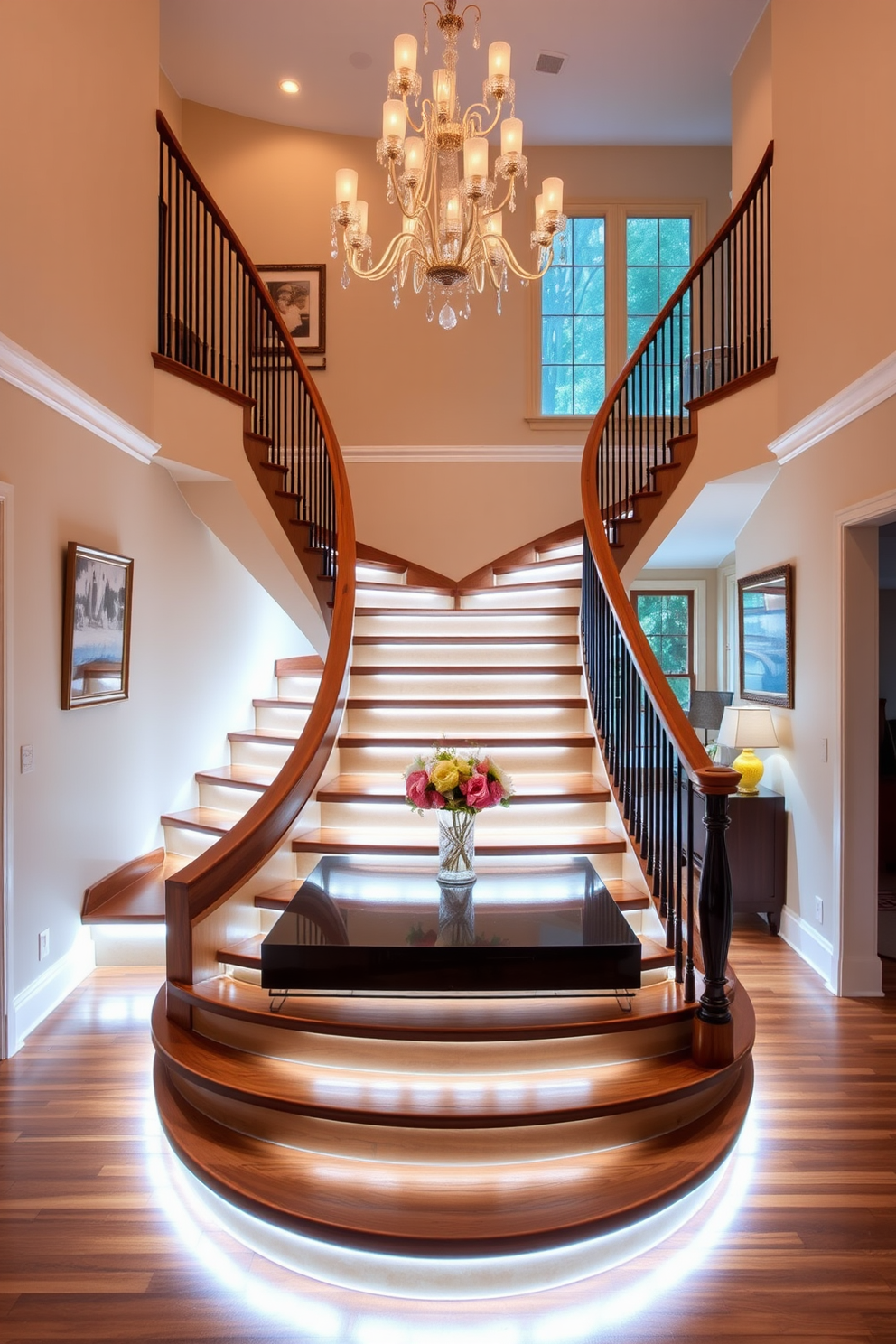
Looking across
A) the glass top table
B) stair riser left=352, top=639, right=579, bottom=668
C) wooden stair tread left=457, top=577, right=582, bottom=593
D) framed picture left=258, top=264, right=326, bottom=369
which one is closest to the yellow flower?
the glass top table

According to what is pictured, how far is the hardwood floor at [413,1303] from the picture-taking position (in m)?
1.95

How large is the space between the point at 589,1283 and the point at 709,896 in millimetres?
1104

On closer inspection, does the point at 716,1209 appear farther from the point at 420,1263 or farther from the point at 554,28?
the point at 554,28

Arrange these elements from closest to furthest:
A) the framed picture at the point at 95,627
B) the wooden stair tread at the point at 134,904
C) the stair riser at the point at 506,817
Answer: the framed picture at the point at 95,627 < the stair riser at the point at 506,817 < the wooden stair tread at the point at 134,904

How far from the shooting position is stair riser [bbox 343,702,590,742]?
4328 millimetres

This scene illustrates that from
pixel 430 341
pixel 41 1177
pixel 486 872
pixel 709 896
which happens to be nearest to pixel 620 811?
pixel 486 872

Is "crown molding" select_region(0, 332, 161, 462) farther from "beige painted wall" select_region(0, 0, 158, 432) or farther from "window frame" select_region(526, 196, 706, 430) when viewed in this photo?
"window frame" select_region(526, 196, 706, 430)

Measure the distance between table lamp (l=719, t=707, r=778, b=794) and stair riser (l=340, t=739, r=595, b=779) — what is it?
112cm

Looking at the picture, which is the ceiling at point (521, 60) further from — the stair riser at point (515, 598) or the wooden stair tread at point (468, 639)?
the wooden stair tread at point (468, 639)

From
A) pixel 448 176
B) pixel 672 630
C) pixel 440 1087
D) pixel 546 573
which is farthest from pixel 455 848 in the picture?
pixel 672 630

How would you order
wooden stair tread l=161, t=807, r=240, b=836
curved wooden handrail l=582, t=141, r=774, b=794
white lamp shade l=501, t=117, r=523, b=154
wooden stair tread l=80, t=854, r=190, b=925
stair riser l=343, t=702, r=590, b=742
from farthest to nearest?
1. wooden stair tread l=161, t=807, r=240, b=836
2. stair riser l=343, t=702, r=590, b=742
3. white lamp shade l=501, t=117, r=523, b=154
4. wooden stair tread l=80, t=854, r=190, b=925
5. curved wooden handrail l=582, t=141, r=774, b=794

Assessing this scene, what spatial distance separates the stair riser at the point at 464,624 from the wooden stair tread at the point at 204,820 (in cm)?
137

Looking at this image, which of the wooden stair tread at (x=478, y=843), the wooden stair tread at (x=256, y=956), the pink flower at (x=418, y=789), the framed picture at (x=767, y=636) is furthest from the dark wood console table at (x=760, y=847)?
the pink flower at (x=418, y=789)

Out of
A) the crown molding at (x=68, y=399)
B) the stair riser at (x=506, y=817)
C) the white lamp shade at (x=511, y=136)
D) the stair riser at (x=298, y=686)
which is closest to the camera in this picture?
the crown molding at (x=68, y=399)
